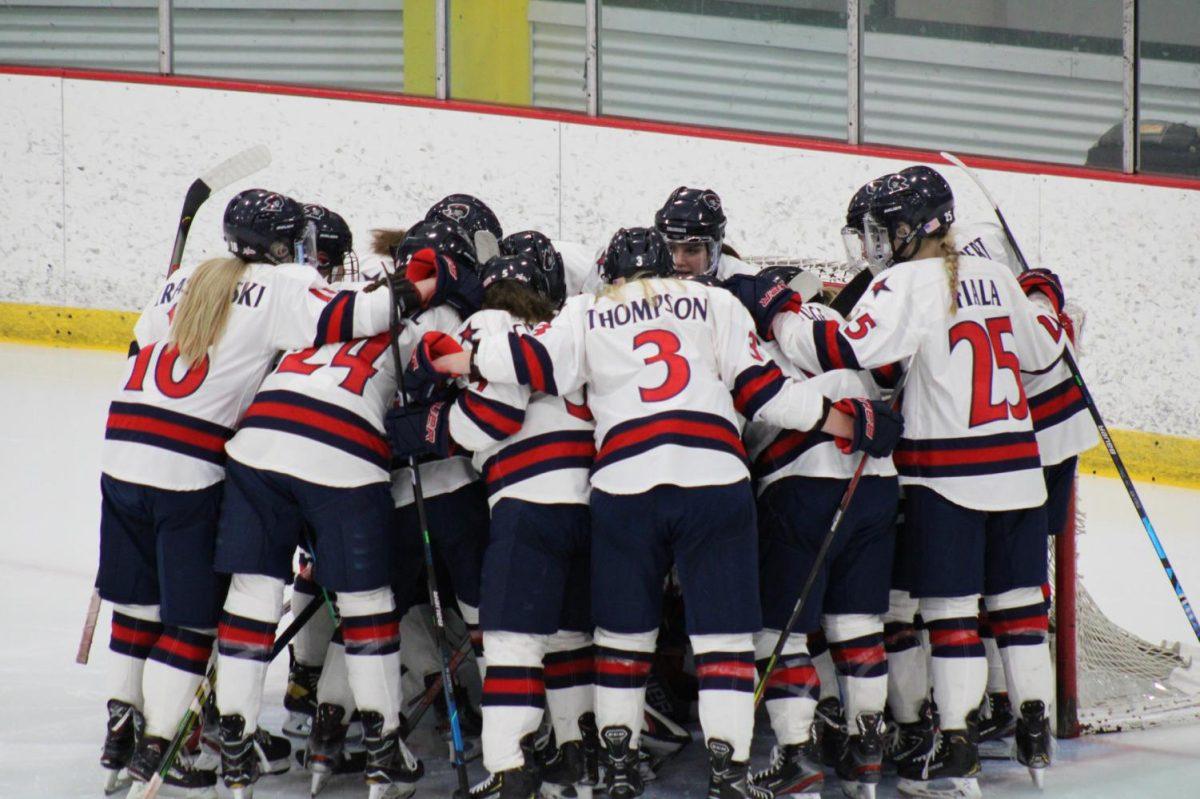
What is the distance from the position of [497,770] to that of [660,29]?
15.2ft

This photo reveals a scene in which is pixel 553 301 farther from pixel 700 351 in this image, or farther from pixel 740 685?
pixel 740 685

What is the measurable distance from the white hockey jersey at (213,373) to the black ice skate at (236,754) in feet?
1.68

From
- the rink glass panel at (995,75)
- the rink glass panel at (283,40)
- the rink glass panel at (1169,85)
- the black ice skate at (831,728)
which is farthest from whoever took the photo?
the rink glass panel at (283,40)

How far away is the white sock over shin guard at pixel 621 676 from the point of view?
338cm

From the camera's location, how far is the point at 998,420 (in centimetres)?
359

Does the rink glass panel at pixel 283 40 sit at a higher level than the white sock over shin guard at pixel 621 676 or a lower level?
higher

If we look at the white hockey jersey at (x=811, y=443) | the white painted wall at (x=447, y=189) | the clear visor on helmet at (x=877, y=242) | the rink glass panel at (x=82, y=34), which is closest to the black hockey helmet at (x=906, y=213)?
the clear visor on helmet at (x=877, y=242)

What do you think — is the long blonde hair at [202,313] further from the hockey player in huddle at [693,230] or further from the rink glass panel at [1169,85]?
the rink glass panel at [1169,85]

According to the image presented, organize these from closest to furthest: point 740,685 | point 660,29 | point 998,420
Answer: point 740,685 → point 998,420 → point 660,29

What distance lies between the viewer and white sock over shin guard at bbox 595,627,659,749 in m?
3.38

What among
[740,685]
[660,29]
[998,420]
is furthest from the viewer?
[660,29]

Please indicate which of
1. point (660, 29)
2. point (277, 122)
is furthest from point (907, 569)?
point (277, 122)

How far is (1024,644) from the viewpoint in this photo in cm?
368

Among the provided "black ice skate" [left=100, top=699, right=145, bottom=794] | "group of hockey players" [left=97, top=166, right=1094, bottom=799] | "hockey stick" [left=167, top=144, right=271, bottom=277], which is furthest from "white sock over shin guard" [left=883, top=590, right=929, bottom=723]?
"hockey stick" [left=167, top=144, right=271, bottom=277]
